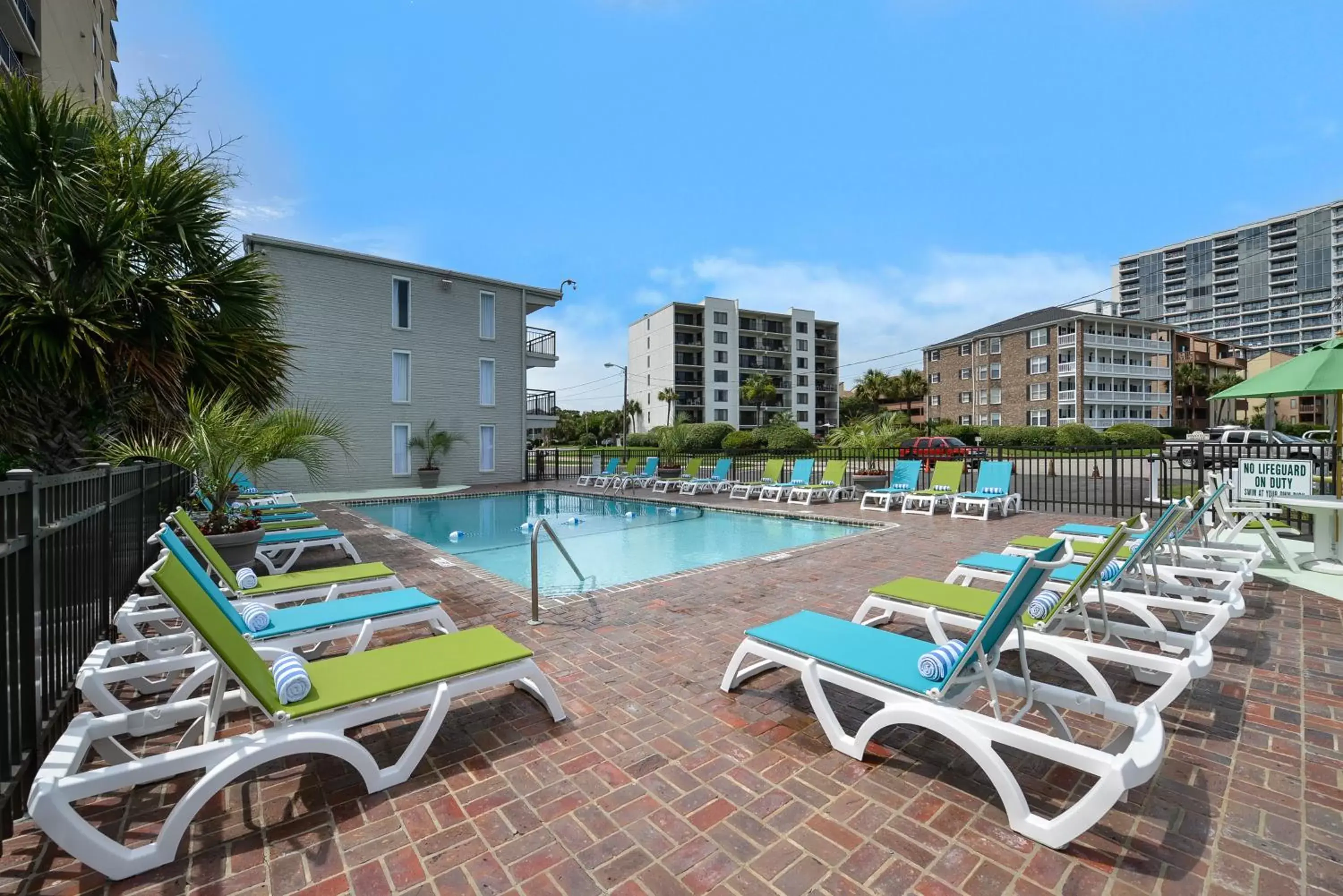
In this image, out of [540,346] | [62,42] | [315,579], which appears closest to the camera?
[315,579]

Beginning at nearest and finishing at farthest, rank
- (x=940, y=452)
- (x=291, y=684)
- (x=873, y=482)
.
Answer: (x=291, y=684), (x=873, y=482), (x=940, y=452)

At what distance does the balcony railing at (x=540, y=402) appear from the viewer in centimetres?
2548

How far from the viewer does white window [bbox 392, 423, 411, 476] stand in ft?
69.3

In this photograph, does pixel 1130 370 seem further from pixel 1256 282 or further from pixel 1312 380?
pixel 1256 282

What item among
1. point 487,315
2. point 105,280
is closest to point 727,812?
point 105,280

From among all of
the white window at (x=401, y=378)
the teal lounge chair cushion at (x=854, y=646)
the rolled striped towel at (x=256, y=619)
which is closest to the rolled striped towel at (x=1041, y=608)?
the teal lounge chair cushion at (x=854, y=646)

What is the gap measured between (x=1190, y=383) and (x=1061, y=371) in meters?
20.4

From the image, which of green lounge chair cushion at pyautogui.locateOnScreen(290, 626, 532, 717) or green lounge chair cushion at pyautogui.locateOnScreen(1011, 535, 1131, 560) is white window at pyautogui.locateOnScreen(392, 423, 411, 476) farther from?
green lounge chair cushion at pyautogui.locateOnScreen(1011, 535, 1131, 560)

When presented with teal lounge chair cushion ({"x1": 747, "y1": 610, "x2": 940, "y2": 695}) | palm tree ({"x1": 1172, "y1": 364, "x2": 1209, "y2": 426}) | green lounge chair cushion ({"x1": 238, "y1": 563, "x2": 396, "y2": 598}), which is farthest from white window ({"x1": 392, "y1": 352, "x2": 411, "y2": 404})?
palm tree ({"x1": 1172, "y1": 364, "x2": 1209, "y2": 426})

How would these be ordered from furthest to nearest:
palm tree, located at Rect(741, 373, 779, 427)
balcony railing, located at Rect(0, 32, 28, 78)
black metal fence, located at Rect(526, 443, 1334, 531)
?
palm tree, located at Rect(741, 373, 779, 427) < balcony railing, located at Rect(0, 32, 28, 78) < black metal fence, located at Rect(526, 443, 1334, 531)

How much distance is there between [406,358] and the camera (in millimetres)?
21594

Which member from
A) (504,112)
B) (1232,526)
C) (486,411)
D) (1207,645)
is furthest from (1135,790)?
(486,411)

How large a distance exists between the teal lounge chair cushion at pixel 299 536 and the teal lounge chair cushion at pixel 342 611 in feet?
13.4

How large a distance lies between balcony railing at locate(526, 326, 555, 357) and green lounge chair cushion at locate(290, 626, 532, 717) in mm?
22920
